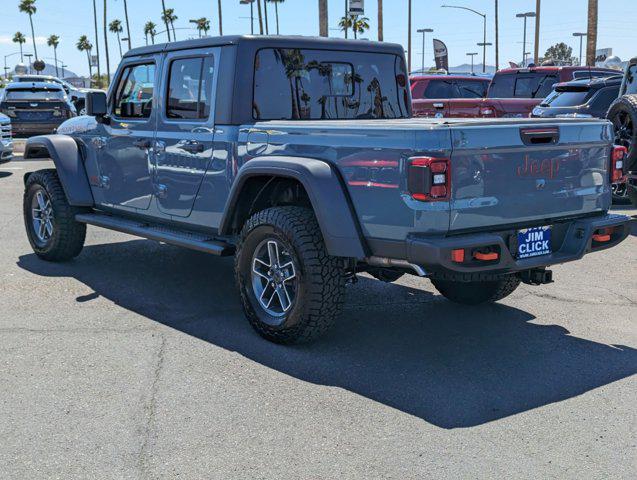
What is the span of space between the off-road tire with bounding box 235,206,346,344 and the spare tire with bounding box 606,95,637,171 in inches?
209

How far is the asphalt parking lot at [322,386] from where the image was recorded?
11.8 ft

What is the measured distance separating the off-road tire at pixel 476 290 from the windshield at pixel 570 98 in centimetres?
737

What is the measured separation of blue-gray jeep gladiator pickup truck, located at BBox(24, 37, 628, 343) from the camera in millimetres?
4488

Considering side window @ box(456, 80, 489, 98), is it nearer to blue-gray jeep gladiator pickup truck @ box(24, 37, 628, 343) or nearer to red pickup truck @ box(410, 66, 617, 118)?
red pickup truck @ box(410, 66, 617, 118)

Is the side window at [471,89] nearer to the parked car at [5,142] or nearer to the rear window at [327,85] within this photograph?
the parked car at [5,142]

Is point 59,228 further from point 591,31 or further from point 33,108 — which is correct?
point 591,31

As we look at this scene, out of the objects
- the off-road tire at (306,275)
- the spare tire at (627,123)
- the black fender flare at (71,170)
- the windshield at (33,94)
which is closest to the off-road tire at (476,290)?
the off-road tire at (306,275)

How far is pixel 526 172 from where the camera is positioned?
4754mm

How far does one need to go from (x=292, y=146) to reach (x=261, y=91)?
2.74 feet

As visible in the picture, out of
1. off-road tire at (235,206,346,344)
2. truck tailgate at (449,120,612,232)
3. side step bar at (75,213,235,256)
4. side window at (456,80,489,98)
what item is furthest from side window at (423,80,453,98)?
off-road tire at (235,206,346,344)

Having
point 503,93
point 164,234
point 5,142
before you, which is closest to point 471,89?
point 503,93

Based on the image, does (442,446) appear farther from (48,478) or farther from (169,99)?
(169,99)

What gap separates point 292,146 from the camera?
5129 mm

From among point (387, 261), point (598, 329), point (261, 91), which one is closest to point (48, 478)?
point (387, 261)
